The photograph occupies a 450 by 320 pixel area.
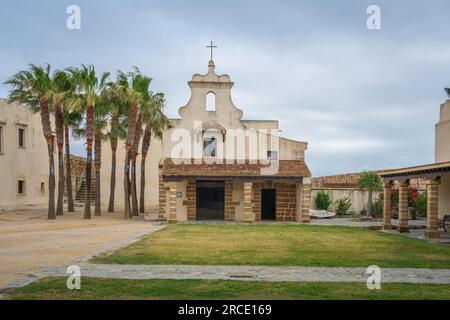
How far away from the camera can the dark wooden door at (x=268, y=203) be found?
117 feet

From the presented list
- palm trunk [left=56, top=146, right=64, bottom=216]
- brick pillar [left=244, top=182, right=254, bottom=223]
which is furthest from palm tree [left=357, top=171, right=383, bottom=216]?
palm trunk [left=56, top=146, right=64, bottom=216]

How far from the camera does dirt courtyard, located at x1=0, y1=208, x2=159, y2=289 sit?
1423cm

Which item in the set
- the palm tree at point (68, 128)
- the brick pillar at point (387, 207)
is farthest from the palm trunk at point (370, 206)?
the palm tree at point (68, 128)

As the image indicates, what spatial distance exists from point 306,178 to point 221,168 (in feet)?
16.4

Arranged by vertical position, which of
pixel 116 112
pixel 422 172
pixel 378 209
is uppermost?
pixel 116 112

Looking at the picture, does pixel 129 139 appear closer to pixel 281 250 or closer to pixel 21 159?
pixel 21 159

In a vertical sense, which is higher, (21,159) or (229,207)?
(21,159)

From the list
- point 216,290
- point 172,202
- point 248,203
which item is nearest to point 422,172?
point 248,203

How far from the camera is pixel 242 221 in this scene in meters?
34.1

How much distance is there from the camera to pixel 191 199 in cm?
3472

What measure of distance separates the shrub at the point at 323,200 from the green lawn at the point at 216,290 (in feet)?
107

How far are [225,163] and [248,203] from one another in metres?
3.07
